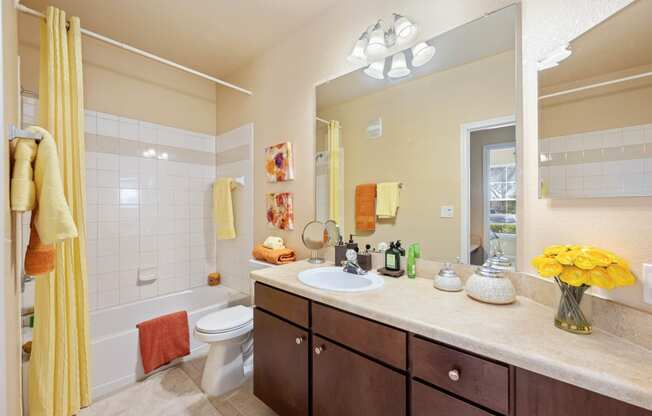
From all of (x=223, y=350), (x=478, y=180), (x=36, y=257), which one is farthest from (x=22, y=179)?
(x=478, y=180)

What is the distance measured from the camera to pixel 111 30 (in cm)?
207

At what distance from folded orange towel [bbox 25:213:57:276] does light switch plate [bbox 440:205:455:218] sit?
172 centimetres

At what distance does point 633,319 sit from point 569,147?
588 millimetres

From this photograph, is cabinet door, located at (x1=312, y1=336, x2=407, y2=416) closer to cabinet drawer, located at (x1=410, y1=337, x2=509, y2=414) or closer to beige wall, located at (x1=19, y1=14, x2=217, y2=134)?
cabinet drawer, located at (x1=410, y1=337, x2=509, y2=414)

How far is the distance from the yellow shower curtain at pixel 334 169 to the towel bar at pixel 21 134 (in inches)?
56.2

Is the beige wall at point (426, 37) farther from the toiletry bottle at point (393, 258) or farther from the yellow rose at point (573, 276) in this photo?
the toiletry bottle at point (393, 258)

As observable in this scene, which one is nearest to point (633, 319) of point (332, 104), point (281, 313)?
point (281, 313)

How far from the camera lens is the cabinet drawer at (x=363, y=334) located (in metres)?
0.94

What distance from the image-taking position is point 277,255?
1.98m

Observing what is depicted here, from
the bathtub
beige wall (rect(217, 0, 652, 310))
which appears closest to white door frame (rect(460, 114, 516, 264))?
beige wall (rect(217, 0, 652, 310))

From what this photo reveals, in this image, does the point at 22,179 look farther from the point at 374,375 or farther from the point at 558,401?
the point at 558,401

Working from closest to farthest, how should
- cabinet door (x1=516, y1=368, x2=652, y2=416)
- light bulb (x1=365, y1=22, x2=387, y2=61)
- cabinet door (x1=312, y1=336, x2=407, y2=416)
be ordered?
cabinet door (x1=516, y1=368, x2=652, y2=416) < cabinet door (x1=312, y1=336, x2=407, y2=416) < light bulb (x1=365, y1=22, x2=387, y2=61)

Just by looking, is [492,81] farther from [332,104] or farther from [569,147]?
[332,104]

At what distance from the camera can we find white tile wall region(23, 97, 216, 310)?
2.22 meters
